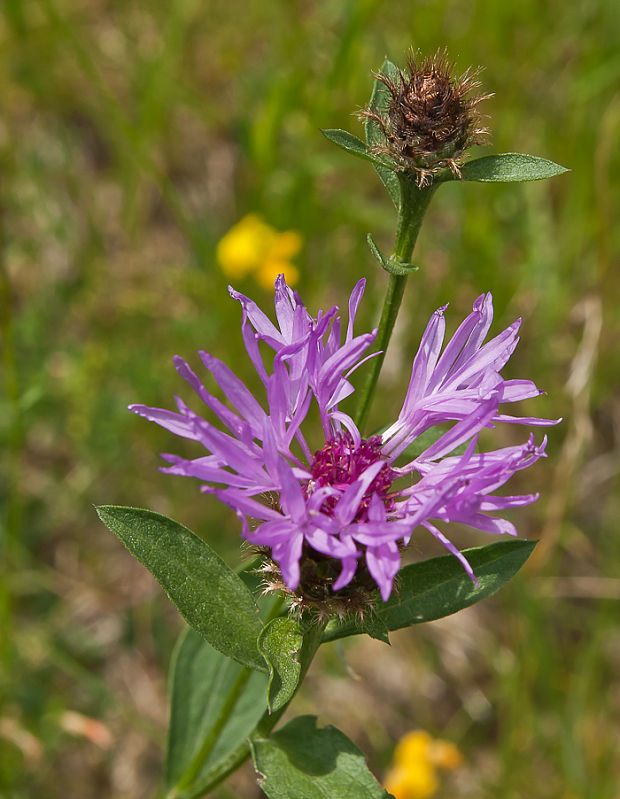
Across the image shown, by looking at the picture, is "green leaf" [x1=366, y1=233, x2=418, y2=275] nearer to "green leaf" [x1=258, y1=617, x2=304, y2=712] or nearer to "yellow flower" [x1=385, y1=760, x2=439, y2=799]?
"green leaf" [x1=258, y1=617, x2=304, y2=712]

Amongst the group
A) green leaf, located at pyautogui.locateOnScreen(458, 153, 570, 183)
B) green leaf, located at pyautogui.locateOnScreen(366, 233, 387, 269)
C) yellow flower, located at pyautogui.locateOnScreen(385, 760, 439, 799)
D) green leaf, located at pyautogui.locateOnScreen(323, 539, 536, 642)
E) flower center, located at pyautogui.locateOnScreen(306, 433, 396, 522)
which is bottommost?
yellow flower, located at pyautogui.locateOnScreen(385, 760, 439, 799)

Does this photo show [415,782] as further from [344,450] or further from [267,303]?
[267,303]

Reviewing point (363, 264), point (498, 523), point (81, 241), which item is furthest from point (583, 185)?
point (498, 523)

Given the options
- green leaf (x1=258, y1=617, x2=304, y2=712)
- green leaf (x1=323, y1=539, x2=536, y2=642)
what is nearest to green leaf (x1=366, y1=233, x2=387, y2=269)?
green leaf (x1=323, y1=539, x2=536, y2=642)

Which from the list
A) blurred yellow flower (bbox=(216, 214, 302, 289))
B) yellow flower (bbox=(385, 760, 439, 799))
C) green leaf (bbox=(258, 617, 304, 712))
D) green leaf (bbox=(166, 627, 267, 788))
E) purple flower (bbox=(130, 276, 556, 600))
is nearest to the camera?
purple flower (bbox=(130, 276, 556, 600))

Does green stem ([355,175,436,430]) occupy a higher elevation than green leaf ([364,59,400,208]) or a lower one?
lower

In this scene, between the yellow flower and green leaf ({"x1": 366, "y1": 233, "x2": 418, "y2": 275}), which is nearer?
green leaf ({"x1": 366, "y1": 233, "x2": 418, "y2": 275})

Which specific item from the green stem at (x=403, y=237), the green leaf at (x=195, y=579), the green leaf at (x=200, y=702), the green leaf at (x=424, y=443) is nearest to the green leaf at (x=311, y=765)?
the green leaf at (x=195, y=579)
